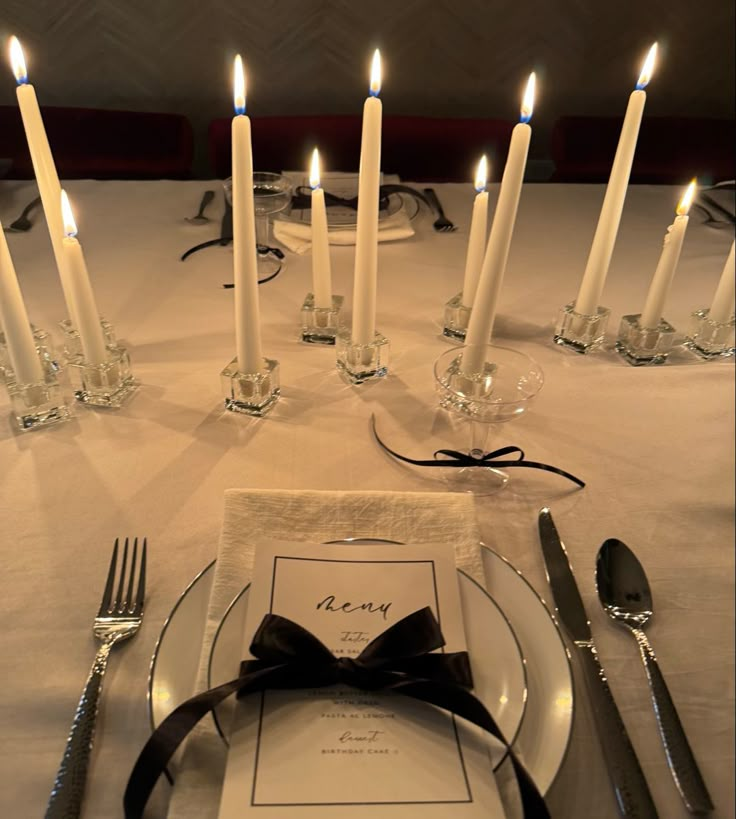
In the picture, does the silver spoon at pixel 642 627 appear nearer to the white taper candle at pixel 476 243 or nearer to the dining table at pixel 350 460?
the dining table at pixel 350 460

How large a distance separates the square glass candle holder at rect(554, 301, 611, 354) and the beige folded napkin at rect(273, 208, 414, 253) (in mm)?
406

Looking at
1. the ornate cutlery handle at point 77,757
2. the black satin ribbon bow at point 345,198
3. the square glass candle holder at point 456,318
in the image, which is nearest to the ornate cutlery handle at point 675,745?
the ornate cutlery handle at point 77,757

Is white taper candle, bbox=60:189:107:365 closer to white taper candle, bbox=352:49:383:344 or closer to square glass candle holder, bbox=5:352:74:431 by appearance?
square glass candle holder, bbox=5:352:74:431

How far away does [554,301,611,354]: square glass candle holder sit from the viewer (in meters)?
0.98

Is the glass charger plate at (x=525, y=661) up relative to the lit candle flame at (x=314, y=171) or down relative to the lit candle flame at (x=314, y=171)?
down

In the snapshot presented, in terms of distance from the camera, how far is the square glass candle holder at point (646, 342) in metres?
0.96

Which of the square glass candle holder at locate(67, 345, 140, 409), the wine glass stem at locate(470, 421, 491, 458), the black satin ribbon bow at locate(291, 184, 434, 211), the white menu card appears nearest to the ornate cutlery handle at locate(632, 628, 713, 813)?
the white menu card

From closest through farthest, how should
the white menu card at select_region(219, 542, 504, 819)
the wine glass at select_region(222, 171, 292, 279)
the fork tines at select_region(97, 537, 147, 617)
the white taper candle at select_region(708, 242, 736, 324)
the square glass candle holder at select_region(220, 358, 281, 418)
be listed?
the white menu card at select_region(219, 542, 504, 819)
the fork tines at select_region(97, 537, 147, 617)
the square glass candle holder at select_region(220, 358, 281, 418)
the white taper candle at select_region(708, 242, 736, 324)
the wine glass at select_region(222, 171, 292, 279)

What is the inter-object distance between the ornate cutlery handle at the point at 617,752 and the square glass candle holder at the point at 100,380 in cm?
61

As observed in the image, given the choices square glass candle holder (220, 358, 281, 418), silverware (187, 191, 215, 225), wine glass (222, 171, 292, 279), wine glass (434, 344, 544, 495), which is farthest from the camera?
silverware (187, 191, 215, 225)

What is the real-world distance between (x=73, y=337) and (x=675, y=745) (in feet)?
2.66

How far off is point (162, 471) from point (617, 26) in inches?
93.6

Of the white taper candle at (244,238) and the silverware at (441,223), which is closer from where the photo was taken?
the white taper candle at (244,238)

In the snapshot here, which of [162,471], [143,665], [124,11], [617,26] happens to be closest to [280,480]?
[162,471]
